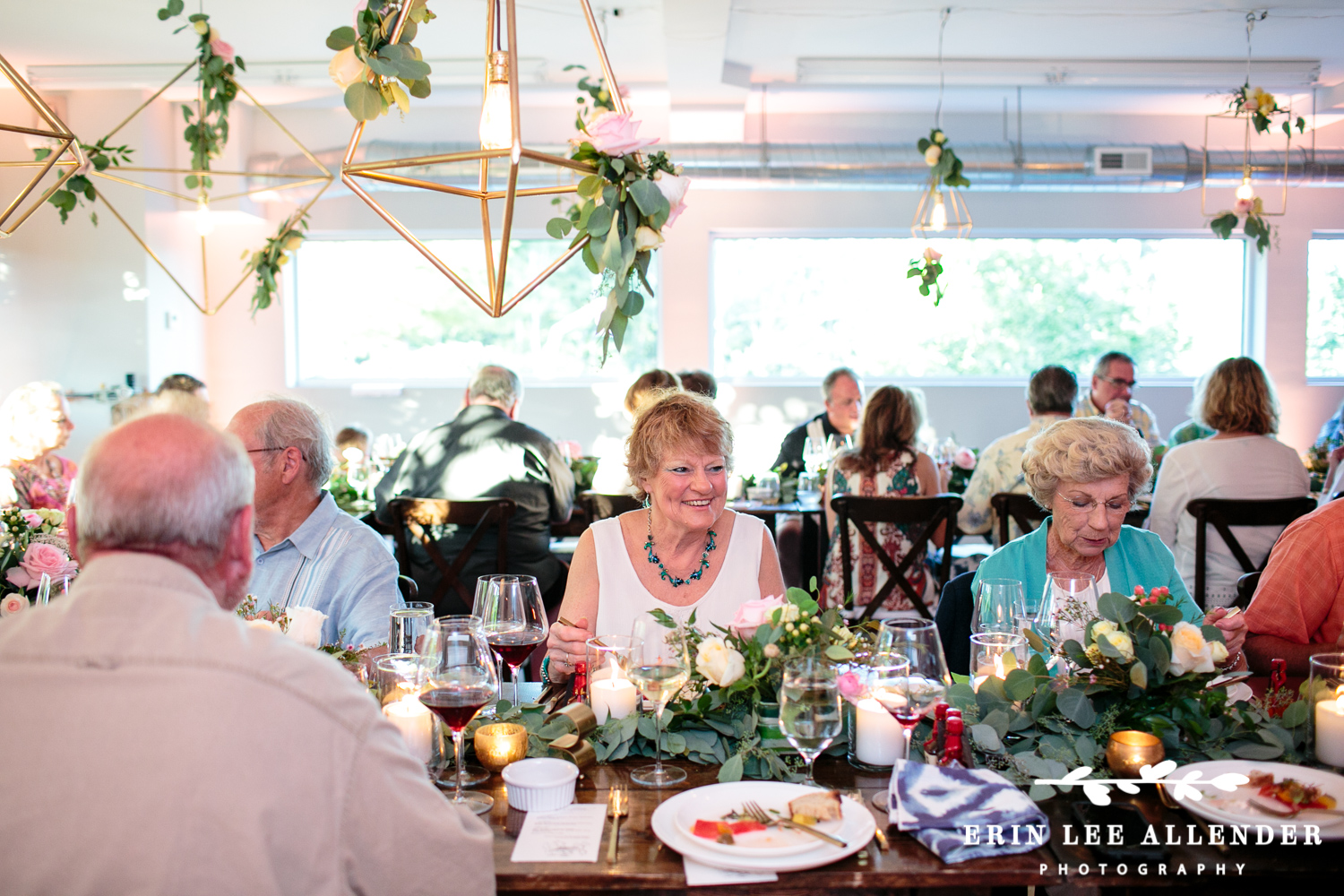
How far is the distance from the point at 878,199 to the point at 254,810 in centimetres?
781

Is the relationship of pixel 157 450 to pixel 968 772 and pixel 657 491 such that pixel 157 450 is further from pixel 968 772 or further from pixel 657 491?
pixel 657 491

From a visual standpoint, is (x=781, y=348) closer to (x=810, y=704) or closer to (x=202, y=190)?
(x=202, y=190)

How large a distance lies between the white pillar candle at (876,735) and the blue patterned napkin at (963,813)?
0.12 meters

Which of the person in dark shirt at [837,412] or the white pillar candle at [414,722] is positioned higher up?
the person in dark shirt at [837,412]

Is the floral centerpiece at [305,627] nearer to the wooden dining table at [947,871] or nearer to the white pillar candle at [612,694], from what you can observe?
the white pillar candle at [612,694]

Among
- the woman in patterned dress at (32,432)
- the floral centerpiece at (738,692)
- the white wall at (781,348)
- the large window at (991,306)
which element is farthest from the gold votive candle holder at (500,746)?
the large window at (991,306)

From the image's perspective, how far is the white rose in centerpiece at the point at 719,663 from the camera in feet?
5.23

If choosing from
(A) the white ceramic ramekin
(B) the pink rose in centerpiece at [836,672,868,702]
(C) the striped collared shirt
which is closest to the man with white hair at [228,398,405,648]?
(C) the striped collared shirt

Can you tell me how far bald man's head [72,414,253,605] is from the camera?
104cm

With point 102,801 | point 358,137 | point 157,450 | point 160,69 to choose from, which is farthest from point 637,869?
point 160,69

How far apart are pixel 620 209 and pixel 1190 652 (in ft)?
3.63

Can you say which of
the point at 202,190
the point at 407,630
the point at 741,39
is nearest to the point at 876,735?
the point at 407,630

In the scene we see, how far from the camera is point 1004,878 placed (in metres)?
1.26

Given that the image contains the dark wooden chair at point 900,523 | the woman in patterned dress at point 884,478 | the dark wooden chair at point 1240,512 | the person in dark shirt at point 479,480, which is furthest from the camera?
the woman in patterned dress at point 884,478
